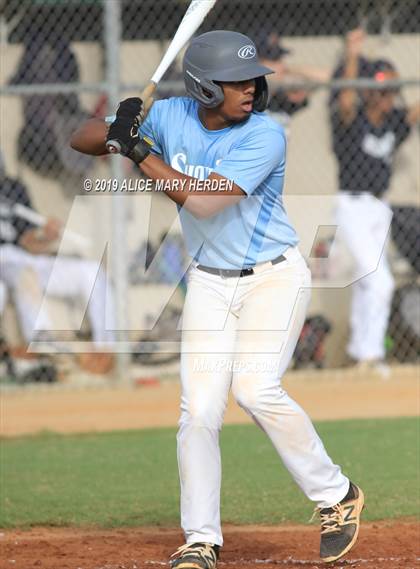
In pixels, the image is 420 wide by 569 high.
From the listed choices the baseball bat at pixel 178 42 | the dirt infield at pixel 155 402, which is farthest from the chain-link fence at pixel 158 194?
the baseball bat at pixel 178 42

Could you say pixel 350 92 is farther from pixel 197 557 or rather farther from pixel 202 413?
pixel 197 557

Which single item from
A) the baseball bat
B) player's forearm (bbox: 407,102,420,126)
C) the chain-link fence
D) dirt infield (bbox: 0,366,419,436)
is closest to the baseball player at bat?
the baseball bat

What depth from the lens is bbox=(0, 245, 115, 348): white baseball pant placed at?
10953mm

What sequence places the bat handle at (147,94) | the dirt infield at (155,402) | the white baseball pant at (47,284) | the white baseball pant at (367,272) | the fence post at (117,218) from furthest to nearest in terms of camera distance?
the white baseball pant at (47,284)
the white baseball pant at (367,272)
the fence post at (117,218)
the dirt infield at (155,402)
the bat handle at (147,94)

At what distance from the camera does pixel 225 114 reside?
199 inches

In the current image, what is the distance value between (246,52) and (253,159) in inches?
18.9

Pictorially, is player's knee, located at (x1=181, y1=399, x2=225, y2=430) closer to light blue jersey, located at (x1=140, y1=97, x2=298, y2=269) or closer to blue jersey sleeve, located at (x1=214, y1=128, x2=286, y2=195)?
light blue jersey, located at (x1=140, y1=97, x2=298, y2=269)

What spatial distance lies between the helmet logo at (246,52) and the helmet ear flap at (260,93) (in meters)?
0.11

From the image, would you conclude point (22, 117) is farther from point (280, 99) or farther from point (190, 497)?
point (190, 497)

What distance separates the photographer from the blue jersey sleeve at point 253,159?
16.0ft

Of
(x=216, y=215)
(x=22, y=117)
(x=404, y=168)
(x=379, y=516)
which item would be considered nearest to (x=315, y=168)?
(x=404, y=168)

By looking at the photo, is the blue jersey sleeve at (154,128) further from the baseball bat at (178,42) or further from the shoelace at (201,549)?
the shoelace at (201,549)

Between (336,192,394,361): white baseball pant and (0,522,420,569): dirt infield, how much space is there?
4.82 meters

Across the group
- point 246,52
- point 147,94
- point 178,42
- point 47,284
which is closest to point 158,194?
point 47,284
